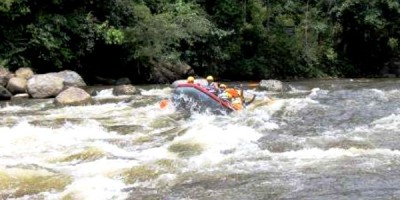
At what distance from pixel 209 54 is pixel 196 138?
15.9 m

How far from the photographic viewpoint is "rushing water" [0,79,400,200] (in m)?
7.22

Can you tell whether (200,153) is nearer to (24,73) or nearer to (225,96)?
(225,96)

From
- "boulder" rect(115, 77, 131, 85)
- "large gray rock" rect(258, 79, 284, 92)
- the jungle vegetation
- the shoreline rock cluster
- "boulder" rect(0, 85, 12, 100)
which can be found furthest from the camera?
"boulder" rect(115, 77, 131, 85)

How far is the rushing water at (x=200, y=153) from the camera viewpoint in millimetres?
7219

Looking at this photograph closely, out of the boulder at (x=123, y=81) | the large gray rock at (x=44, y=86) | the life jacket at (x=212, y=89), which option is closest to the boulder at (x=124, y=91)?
the large gray rock at (x=44, y=86)

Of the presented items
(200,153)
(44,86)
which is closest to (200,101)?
(200,153)

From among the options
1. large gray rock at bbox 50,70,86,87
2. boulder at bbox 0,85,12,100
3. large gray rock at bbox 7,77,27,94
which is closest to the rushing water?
boulder at bbox 0,85,12,100

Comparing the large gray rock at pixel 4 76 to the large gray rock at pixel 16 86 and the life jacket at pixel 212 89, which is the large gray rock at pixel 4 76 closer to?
the large gray rock at pixel 16 86

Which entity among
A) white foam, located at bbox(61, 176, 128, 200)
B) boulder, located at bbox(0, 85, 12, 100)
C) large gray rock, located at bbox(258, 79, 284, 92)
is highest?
boulder, located at bbox(0, 85, 12, 100)

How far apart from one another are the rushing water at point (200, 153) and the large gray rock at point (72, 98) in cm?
53

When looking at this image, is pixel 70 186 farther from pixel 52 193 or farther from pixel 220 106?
pixel 220 106

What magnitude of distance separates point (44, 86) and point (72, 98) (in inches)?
76.6

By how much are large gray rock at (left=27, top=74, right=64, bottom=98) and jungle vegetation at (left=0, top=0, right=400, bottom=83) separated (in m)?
2.40

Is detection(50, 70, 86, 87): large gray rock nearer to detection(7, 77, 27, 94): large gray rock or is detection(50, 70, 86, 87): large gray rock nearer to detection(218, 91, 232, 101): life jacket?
detection(7, 77, 27, 94): large gray rock
